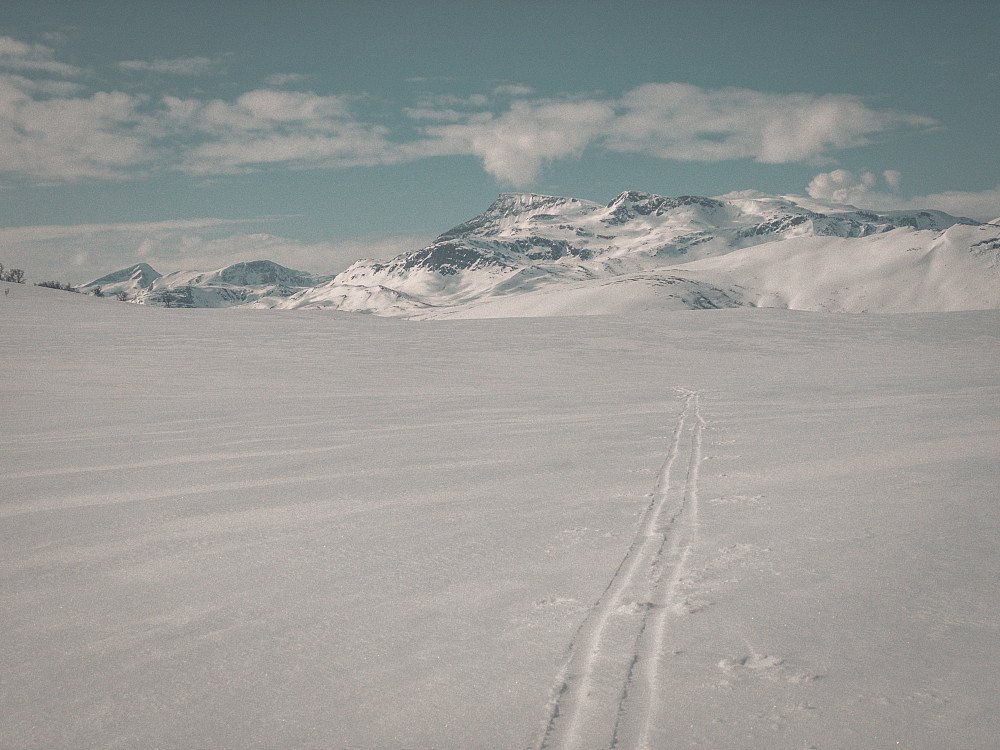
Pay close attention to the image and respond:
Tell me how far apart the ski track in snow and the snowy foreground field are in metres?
0.02

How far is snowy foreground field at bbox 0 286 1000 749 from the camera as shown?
307cm

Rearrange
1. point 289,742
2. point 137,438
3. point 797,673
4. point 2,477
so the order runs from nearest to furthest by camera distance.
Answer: point 289,742 < point 797,673 < point 2,477 < point 137,438

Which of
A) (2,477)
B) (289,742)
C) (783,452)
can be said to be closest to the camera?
(289,742)

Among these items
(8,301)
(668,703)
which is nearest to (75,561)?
(668,703)

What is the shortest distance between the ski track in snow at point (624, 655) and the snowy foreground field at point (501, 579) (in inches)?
0.7

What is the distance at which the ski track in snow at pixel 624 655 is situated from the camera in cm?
293

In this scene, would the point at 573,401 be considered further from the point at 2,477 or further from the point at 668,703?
the point at 668,703

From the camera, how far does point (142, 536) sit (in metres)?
5.46

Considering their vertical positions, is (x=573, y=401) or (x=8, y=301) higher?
(x=8, y=301)

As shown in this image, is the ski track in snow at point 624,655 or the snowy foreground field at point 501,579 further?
the snowy foreground field at point 501,579

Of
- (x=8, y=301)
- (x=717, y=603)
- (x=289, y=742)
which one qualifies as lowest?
(x=289, y=742)

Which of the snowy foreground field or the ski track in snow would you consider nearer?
the ski track in snow

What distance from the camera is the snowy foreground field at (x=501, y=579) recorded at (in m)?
3.07

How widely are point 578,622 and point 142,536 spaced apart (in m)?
3.97
